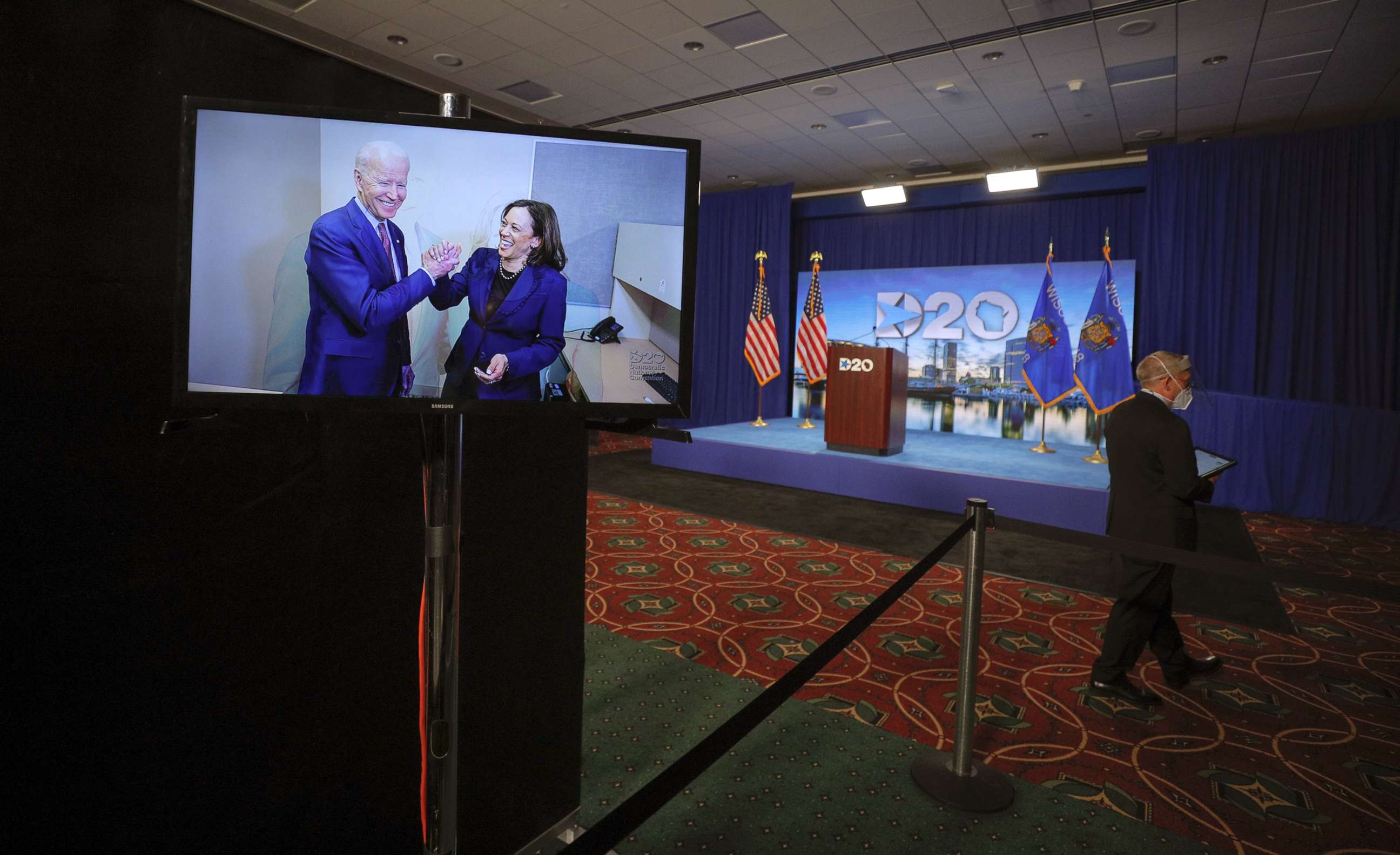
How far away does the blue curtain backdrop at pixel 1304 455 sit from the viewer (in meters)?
5.73

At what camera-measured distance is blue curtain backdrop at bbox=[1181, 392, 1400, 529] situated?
18.8ft

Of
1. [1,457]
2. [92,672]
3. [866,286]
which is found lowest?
[92,672]

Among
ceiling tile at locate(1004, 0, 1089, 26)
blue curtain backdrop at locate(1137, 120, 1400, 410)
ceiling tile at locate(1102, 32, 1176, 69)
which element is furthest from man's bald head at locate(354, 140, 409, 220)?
blue curtain backdrop at locate(1137, 120, 1400, 410)

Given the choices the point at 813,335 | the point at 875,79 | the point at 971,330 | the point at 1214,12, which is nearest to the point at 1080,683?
the point at 1214,12

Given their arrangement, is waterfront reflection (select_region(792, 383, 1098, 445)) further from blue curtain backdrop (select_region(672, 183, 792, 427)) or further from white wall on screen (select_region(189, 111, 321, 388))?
white wall on screen (select_region(189, 111, 321, 388))

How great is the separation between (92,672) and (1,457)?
32 centimetres

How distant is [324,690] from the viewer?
1277 mm

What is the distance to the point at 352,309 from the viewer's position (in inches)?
36.1

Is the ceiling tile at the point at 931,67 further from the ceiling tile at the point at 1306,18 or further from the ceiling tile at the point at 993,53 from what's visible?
the ceiling tile at the point at 1306,18

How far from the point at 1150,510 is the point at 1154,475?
0.13 m

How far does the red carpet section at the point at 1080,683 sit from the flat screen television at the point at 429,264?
2.01 meters

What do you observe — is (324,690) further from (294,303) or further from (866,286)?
(866,286)

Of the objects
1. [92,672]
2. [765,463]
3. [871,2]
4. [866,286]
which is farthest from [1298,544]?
[92,672]

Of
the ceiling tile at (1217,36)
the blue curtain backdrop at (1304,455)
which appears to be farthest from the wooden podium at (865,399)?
the ceiling tile at (1217,36)
